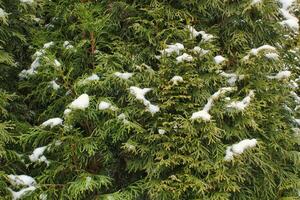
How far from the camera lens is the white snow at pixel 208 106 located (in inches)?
105

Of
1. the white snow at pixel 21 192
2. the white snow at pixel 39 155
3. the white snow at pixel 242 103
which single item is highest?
the white snow at pixel 242 103

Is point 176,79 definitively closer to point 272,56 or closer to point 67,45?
point 272,56

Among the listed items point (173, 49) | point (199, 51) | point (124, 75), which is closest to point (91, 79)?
point (124, 75)

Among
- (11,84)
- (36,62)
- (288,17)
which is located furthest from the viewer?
(288,17)

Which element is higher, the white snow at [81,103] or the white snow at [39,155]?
the white snow at [81,103]

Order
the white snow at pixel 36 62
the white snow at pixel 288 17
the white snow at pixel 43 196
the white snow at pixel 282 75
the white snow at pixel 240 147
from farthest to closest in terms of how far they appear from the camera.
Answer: the white snow at pixel 288 17 < the white snow at pixel 36 62 < the white snow at pixel 282 75 < the white snow at pixel 43 196 < the white snow at pixel 240 147

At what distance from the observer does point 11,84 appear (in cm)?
331

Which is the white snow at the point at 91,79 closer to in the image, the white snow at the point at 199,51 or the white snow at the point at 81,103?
the white snow at the point at 81,103

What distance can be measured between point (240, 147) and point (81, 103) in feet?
3.44

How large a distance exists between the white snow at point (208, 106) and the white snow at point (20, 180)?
1.15 meters

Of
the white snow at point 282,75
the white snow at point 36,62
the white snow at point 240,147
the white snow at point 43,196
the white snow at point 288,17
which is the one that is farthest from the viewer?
the white snow at point 288,17

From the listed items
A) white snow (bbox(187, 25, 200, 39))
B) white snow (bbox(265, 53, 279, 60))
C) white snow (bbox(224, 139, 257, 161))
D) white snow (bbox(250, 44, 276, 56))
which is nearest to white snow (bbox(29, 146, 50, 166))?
white snow (bbox(224, 139, 257, 161))

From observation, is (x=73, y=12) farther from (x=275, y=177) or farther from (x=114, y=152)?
(x=275, y=177)

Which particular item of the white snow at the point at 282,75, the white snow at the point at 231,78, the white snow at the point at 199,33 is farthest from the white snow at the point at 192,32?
the white snow at the point at 282,75
